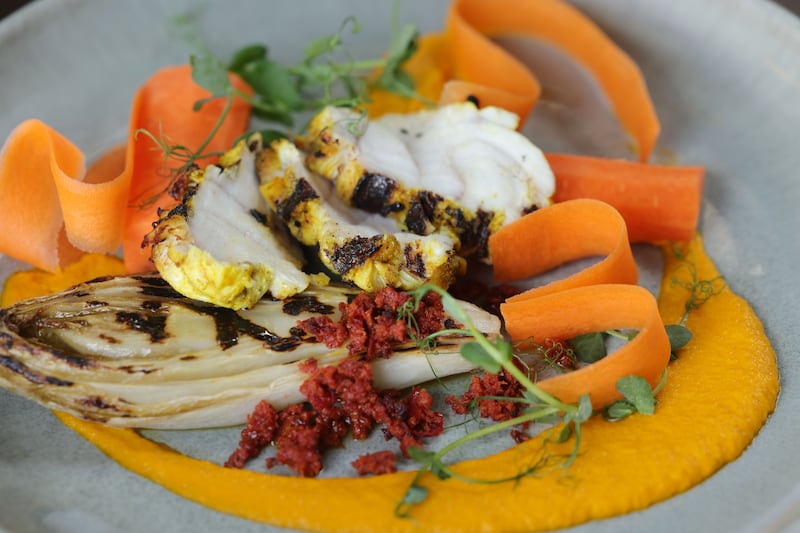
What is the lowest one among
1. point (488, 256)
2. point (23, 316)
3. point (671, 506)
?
point (671, 506)

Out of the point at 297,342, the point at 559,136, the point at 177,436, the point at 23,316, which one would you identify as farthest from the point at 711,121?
the point at 23,316

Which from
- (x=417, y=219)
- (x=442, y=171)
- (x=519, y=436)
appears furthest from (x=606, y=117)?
(x=519, y=436)

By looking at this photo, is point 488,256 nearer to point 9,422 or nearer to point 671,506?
point 671,506

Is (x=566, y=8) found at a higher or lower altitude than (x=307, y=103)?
higher

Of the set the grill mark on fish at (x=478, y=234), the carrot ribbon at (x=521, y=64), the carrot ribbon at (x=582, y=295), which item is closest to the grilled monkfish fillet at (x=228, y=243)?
the grill mark on fish at (x=478, y=234)

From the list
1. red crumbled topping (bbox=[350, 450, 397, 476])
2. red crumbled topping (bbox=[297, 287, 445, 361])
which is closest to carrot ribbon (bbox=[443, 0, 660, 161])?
red crumbled topping (bbox=[297, 287, 445, 361])

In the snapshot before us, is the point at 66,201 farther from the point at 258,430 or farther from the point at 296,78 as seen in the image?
the point at 296,78

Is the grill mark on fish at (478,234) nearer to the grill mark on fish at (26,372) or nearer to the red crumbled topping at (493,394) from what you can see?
the red crumbled topping at (493,394)
